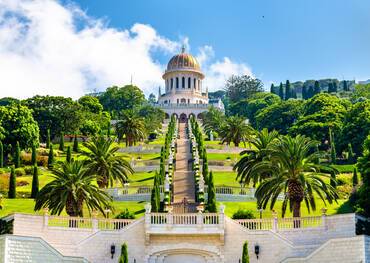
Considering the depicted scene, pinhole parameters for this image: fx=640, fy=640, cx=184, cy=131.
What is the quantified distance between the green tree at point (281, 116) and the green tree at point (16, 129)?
49952mm

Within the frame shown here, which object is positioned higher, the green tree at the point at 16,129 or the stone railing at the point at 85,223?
the green tree at the point at 16,129

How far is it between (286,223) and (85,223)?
12679 mm

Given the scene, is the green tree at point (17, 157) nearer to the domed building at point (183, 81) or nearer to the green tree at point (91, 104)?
the green tree at point (91, 104)

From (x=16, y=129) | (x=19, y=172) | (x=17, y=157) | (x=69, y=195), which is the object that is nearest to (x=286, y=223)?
(x=69, y=195)

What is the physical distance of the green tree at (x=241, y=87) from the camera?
18412 cm

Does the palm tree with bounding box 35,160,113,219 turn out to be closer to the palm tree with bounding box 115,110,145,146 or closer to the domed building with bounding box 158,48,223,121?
the palm tree with bounding box 115,110,145,146

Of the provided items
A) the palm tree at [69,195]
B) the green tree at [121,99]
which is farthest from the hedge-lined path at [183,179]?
the green tree at [121,99]

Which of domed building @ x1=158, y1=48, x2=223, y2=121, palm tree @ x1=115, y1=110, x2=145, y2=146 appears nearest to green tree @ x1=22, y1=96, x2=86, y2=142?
palm tree @ x1=115, y1=110, x2=145, y2=146

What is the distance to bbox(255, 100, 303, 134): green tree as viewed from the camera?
120 meters

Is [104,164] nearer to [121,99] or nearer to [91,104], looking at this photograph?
[91,104]

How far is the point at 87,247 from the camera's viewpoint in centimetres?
3947

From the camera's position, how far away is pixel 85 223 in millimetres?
40531

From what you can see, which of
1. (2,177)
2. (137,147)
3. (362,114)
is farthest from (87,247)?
(362,114)

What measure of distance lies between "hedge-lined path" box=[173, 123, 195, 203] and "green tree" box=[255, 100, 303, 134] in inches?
1498
